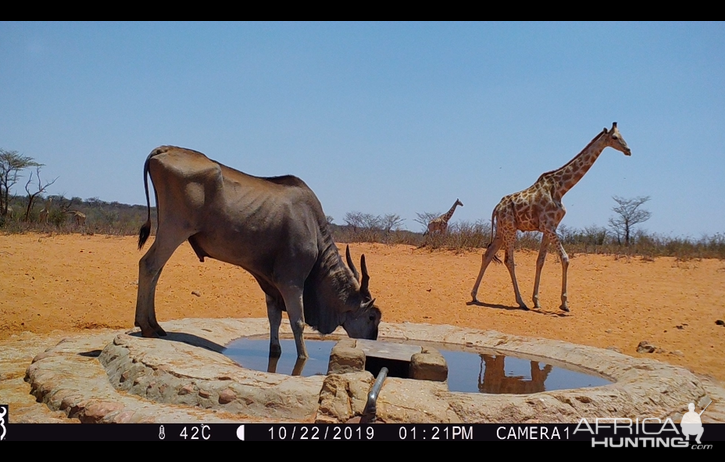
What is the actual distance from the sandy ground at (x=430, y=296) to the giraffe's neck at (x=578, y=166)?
2.43 m

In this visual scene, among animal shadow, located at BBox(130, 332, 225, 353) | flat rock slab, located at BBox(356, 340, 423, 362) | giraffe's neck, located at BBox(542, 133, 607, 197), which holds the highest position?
giraffe's neck, located at BBox(542, 133, 607, 197)

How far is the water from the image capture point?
587cm

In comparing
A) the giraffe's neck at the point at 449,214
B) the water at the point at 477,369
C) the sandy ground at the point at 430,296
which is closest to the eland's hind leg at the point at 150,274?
the water at the point at 477,369

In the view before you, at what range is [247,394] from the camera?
14.4ft

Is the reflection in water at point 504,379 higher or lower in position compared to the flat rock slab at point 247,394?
lower

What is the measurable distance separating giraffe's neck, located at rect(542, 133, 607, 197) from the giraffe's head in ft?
0.34

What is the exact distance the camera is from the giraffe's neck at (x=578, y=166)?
12.0 m

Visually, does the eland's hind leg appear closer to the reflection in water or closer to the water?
the water

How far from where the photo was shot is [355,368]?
5008mm

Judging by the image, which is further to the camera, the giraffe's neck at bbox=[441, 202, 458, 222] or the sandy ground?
the giraffe's neck at bbox=[441, 202, 458, 222]

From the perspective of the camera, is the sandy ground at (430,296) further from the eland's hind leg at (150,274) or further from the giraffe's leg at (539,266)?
the eland's hind leg at (150,274)

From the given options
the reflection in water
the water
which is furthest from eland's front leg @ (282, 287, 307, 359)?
the reflection in water
